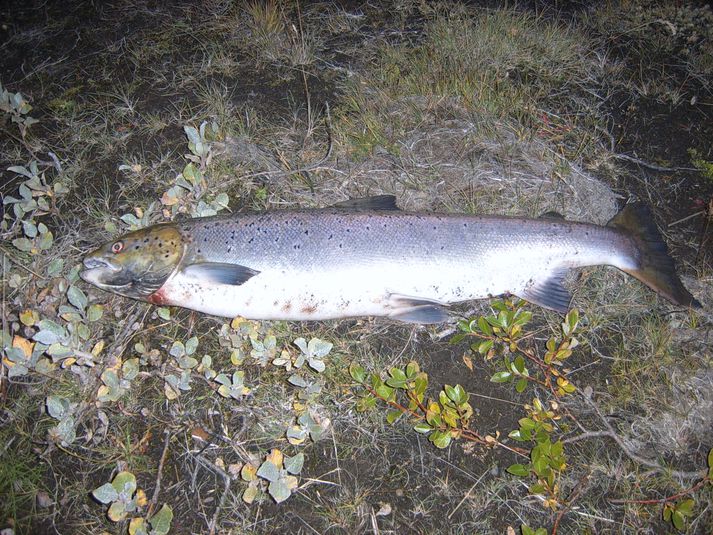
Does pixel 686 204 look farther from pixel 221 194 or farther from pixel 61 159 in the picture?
pixel 61 159

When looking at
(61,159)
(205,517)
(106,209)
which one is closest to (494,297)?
(205,517)

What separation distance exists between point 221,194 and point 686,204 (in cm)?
381

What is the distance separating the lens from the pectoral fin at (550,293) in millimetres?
3008

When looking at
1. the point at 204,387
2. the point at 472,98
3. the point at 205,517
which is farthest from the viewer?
the point at 472,98

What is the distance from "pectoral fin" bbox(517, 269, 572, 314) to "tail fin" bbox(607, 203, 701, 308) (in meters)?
0.54

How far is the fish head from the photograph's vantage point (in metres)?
2.81

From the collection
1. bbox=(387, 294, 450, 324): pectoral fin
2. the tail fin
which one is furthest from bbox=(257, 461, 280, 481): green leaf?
the tail fin

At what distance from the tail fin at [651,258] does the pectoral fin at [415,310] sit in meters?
1.45

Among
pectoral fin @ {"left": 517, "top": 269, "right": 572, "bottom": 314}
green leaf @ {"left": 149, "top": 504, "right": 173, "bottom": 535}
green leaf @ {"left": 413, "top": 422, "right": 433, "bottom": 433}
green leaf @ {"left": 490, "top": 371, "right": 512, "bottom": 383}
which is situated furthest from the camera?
pectoral fin @ {"left": 517, "top": 269, "right": 572, "bottom": 314}

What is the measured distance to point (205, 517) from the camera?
2.47 m

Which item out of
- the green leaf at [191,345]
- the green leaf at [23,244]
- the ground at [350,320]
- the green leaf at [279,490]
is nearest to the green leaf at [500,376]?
the ground at [350,320]

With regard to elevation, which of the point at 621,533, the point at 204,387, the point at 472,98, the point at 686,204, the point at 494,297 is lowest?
the point at 621,533

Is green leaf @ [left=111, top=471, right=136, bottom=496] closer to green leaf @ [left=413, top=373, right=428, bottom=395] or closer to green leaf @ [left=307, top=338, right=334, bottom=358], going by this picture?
green leaf @ [left=307, top=338, right=334, bottom=358]

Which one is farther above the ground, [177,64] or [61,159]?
[177,64]
